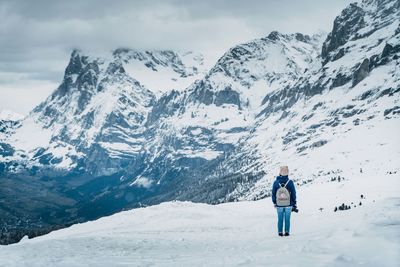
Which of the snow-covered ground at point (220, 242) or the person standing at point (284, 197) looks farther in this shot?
the person standing at point (284, 197)

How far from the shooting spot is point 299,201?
5253cm

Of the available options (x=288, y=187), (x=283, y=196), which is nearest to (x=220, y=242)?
(x=283, y=196)

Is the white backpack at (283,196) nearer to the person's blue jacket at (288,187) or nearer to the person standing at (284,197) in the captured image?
the person standing at (284,197)

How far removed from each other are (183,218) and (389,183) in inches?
1116

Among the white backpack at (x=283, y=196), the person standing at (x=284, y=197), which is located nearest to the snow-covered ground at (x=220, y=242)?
the person standing at (x=284, y=197)

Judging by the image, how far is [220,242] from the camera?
79.5 feet

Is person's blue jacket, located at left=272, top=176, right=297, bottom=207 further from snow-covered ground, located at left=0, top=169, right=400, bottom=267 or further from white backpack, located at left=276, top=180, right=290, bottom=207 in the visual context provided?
snow-covered ground, located at left=0, top=169, right=400, bottom=267

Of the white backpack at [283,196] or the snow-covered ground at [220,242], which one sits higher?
the white backpack at [283,196]

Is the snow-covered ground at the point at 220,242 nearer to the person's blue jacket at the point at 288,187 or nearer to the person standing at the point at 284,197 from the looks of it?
the person standing at the point at 284,197

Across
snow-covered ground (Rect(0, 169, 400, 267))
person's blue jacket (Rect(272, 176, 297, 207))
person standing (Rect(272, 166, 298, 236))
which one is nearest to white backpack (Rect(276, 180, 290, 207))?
person standing (Rect(272, 166, 298, 236))

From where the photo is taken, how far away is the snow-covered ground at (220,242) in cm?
1538

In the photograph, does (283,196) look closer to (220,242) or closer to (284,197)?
(284,197)

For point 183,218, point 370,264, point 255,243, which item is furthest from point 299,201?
point 370,264

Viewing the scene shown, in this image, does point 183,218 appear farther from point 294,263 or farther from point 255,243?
point 294,263
